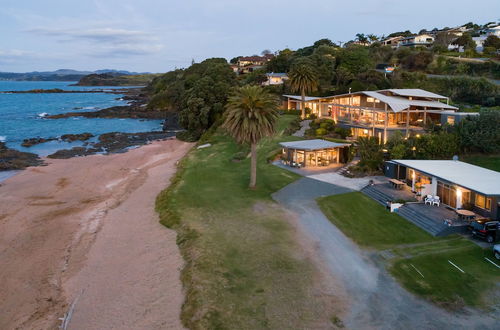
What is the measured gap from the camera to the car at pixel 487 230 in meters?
20.2

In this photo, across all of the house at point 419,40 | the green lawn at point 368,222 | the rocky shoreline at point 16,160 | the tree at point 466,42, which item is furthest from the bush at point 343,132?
the house at point 419,40

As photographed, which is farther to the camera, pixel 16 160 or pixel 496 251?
pixel 16 160

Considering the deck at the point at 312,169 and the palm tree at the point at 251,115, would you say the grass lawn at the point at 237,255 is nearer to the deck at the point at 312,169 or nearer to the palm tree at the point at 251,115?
the deck at the point at 312,169

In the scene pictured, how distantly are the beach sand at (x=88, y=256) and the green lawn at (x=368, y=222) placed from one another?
10.7 m

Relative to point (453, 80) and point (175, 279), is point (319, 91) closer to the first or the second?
point (453, 80)

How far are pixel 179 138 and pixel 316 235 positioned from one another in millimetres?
47582

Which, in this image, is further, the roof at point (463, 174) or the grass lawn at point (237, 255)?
Answer: the roof at point (463, 174)

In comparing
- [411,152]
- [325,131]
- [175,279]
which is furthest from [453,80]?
[175,279]

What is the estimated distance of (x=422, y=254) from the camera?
1933 centimetres

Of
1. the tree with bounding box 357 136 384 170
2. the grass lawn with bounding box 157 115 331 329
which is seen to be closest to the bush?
the tree with bounding box 357 136 384 170

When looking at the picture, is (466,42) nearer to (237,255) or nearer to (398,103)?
(398,103)

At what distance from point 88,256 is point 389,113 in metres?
36.5

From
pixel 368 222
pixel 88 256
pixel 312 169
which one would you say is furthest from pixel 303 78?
pixel 88 256

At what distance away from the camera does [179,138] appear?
2591 inches
